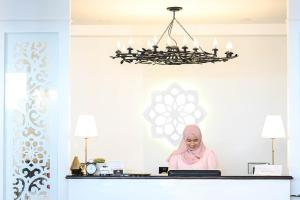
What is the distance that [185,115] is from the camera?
937 cm

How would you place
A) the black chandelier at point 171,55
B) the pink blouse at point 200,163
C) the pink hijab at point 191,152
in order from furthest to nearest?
the pink hijab at point 191,152
the pink blouse at point 200,163
the black chandelier at point 171,55

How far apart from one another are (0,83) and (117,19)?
2.94 metres

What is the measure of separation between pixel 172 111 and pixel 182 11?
5.67 ft

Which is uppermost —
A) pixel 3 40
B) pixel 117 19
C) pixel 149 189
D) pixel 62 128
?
pixel 117 19

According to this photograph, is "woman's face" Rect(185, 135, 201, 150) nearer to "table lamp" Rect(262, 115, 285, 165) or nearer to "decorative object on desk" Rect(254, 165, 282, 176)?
"table lamp" Rect(262, 115, 285, 165)

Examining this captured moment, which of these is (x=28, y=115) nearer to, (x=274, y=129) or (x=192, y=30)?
(x=274, y=129)

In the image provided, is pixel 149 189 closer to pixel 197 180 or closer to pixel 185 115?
pixel 197 180

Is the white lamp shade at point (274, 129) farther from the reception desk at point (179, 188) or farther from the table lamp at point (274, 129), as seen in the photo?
the reception desk at point (179, 188)

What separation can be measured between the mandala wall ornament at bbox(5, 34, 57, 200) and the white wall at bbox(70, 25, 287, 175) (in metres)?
3.12

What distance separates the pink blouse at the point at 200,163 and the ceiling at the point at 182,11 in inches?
69.3

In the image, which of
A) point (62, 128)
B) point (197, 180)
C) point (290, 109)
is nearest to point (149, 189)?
point (197, 180)

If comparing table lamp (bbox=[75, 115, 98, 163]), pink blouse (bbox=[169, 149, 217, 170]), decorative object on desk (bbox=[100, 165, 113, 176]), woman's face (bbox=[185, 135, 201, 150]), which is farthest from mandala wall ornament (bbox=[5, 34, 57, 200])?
woman's face (bbox=[185, 135, 201, 150])

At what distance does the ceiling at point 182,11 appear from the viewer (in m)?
7.60

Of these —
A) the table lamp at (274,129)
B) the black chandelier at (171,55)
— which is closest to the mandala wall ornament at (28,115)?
the black chandelier at (171,55)
